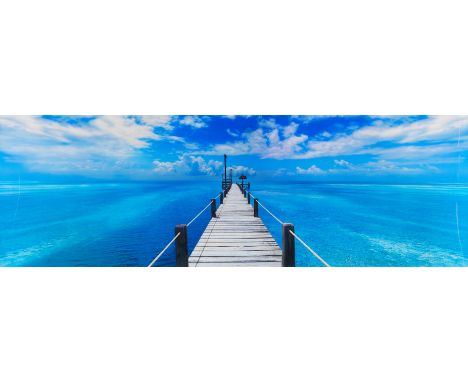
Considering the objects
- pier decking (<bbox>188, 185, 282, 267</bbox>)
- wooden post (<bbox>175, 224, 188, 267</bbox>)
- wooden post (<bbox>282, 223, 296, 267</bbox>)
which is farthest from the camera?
pier decking (<bbox>188, 185, 282, 267</bbox>)

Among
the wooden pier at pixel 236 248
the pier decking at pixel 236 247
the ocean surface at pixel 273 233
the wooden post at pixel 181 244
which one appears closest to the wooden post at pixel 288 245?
the wooden pier at pixel 236 248

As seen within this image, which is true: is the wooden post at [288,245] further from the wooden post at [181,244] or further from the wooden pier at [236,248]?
the wooden post at [181,244]

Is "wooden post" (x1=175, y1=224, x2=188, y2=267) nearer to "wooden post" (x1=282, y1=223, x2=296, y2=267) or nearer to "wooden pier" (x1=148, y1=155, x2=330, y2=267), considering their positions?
"wooden pier" (x1=148, y1=155, x2=330, y2=267)

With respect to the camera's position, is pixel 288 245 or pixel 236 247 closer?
pixel 288 245

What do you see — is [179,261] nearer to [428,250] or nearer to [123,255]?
[123,255]

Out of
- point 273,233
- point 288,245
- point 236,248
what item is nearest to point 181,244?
point 236,248

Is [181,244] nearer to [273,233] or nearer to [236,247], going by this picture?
[236,247]

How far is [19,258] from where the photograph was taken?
27.2 feet

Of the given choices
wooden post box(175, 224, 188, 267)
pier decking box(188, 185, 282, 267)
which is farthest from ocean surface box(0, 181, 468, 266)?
wooden post box(175, 224, 188, 267)

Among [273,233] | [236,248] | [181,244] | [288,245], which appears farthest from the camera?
[273,233]

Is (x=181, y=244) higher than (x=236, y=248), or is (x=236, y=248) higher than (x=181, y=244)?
(x=181, y=244)

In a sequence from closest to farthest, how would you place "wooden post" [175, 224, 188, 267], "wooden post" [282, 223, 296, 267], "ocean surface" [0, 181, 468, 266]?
1. "wooden post" [282, 223, 296, 267]
2. "wooden post" [175, 224, 188, 267]
3. "ocean surface" [0, 181, 468, 266]

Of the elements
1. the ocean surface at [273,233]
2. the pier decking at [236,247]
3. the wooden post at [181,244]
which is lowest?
the ocean surface at [273,233]

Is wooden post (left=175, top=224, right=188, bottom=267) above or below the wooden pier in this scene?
above
